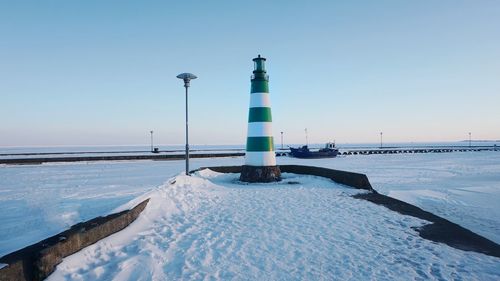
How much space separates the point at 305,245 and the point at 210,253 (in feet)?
5.49

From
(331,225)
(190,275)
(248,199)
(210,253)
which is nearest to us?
(190,275)

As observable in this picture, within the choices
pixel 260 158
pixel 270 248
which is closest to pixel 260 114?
pixel 260 158

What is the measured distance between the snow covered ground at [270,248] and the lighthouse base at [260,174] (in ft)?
16.8

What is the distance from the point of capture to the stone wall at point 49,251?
4012 mm

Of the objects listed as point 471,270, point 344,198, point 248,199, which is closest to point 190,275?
point 471,270

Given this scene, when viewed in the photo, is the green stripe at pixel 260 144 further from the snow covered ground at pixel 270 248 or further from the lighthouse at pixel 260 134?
the snow covered ground at pixel 270 248

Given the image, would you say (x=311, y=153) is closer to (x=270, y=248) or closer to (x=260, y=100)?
(x=260, y=100)

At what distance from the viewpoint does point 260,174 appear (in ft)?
48.4

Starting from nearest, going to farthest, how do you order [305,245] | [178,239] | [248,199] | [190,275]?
1. [190,275]
2. [305,245]
3. [178,239]
4. [248,199]

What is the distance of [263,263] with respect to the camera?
16.9 feet

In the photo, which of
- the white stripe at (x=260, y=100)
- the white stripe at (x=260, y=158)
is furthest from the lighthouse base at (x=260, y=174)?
the white stripe at (x=260, y=100)

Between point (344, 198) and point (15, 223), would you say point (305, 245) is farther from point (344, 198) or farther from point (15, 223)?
point (15, 223)

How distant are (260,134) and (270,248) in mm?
9326

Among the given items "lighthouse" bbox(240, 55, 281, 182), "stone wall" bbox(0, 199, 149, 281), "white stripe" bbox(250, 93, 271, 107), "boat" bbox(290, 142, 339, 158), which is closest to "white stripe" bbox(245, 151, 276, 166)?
"lighthouse" bbox(240, 55, 281, 182)
